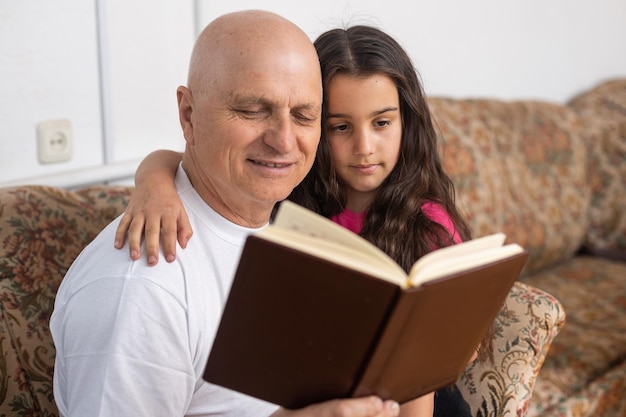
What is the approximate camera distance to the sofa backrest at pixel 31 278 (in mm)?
1551

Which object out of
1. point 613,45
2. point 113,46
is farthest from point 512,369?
point 613,45

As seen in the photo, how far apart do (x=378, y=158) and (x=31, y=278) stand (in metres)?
0.75

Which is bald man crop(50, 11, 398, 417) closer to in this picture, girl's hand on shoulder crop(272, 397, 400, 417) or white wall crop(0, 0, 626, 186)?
girl's hand on shoulder crop(272, 397, 400, 417)

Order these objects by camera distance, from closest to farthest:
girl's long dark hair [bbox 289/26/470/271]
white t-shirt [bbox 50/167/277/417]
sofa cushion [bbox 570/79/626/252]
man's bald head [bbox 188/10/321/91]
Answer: white t-shirt [bbox 50/167/277/417] < man's bald head [bbox 188/10/321/91] < girl's long dark hair [bbox 289/26/470/271] < sofa cushion [bbox 570/79/626/252]

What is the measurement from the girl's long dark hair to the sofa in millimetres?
290

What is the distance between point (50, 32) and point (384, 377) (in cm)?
135

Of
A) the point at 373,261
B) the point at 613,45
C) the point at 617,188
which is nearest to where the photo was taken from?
the point at 373,261

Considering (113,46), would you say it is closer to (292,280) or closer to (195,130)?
(195,130)

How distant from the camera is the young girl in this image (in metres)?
1.65

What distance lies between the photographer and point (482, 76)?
11.3ft

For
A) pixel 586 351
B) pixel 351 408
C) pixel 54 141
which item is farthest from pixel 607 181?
pixel 351 408

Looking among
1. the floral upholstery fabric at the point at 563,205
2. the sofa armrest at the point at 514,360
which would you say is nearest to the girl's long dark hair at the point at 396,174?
the sofa armrest at the point at 514,360

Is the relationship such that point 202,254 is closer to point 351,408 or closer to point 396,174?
point 351,408

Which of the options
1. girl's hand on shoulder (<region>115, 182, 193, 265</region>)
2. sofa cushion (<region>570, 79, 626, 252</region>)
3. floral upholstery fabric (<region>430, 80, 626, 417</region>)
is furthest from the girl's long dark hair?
sofa cushion (<region>570, 79, 626, 252</region>)
